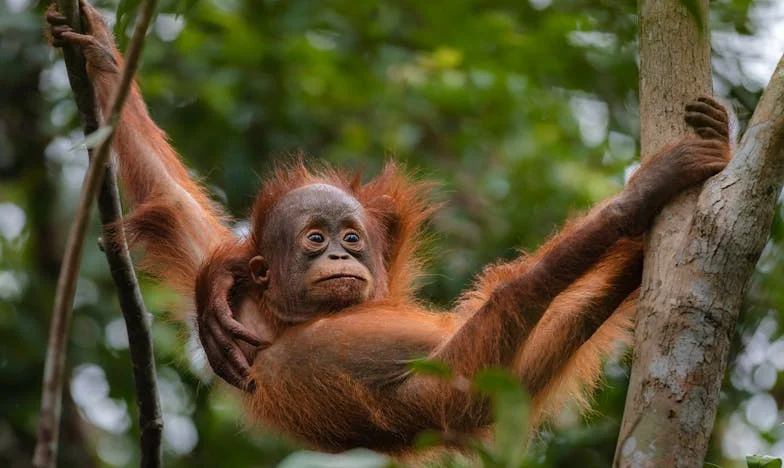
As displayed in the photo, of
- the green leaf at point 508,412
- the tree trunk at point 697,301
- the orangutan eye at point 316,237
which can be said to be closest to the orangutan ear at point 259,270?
the orangutan eye at point 316,237

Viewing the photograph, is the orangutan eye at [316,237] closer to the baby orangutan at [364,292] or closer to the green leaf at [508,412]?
the baby orangutan at [364,292]

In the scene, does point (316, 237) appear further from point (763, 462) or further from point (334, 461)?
point (334, 461)

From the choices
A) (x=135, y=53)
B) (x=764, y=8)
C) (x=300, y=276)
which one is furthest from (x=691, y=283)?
(x=764, y=8)

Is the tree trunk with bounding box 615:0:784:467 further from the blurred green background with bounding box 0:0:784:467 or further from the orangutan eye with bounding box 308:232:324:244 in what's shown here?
the blurred green background with bounding box 0:0:784:467

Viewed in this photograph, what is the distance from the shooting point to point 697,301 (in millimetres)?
3002

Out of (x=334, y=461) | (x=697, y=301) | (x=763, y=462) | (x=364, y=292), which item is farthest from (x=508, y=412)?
(x=364, y=292)

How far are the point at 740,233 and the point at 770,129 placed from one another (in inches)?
13.7

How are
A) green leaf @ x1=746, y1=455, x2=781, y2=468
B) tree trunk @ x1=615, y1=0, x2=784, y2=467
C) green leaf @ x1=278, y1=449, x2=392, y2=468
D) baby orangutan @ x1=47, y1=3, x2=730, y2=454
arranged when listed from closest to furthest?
green leaf @ x1=278, y1=449, x2=392, y2=468
tree trunk @ x1=615, y1=0, x2=784, y2=467
green leaf @ x1=746, y1=455, x2=781, y2=468
baby orangutan @ x1=47, y1=3, x2=730, y2=454

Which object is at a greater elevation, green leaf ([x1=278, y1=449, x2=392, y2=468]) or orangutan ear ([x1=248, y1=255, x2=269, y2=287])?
orangutan ear ([x1=248, y1=255, x2=269, y2=287])

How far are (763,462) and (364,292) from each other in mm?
2091

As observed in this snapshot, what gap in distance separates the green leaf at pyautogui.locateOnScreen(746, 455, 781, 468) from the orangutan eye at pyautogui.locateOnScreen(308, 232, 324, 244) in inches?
89.9

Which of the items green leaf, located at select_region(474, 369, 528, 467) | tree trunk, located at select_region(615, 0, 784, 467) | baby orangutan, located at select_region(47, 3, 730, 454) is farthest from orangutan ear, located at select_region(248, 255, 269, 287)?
green leaf, located at select_region(474, 369, 528, 467)

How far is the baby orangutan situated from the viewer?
3.94 m

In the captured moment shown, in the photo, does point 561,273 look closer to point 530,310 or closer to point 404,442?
point 530,310
